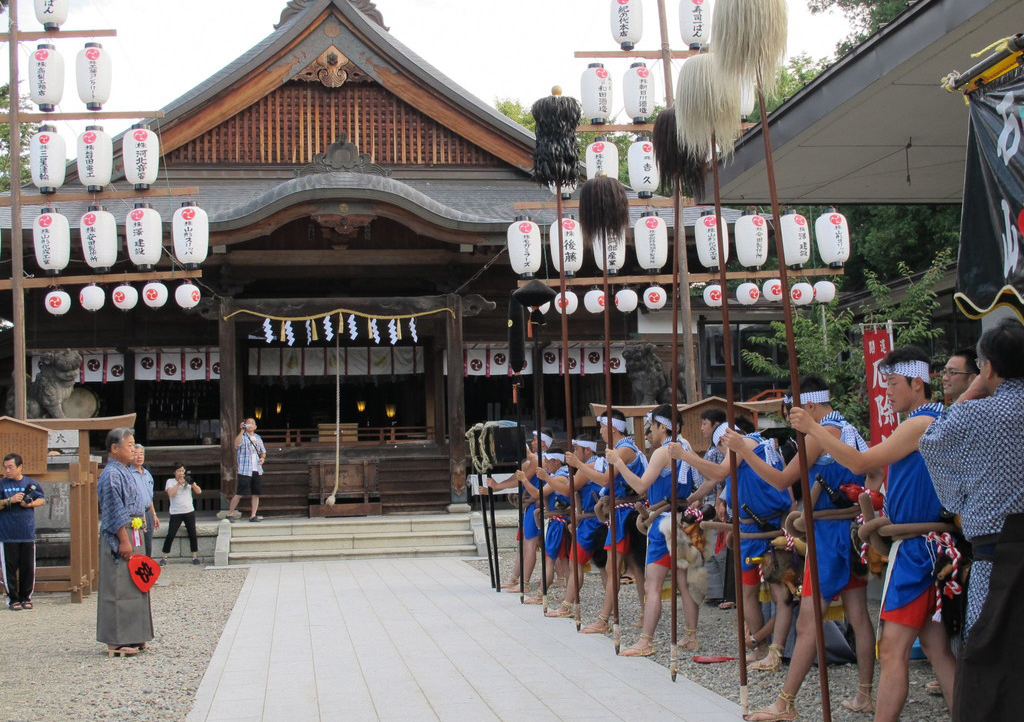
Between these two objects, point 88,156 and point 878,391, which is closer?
point 878,391

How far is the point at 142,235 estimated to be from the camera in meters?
15.0

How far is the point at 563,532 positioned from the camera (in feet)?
31.5

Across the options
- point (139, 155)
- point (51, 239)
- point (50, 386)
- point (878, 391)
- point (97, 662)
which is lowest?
point (97, 662)

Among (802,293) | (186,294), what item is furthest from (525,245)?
(186,294)

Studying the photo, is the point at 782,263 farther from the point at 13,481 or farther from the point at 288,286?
the point at 288,286

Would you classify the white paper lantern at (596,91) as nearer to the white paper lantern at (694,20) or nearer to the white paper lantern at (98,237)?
the white paper lantern at (694,20)

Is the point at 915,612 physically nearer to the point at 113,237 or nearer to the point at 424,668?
the point at 424,668

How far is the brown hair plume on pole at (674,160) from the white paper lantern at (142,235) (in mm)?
10531

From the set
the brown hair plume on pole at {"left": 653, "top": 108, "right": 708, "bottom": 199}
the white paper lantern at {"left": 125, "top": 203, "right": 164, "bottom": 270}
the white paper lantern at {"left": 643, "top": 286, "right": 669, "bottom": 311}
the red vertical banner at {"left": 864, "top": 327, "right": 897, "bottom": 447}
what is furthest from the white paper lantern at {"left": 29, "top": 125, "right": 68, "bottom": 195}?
the red vertical banner at {"left": 864, "top": 327, "right": 897, "bottom": 447}

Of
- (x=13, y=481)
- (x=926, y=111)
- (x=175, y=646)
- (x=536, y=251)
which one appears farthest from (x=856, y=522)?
(x=536, y=251)

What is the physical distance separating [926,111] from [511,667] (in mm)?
5252

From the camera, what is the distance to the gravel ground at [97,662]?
6266 millimetres

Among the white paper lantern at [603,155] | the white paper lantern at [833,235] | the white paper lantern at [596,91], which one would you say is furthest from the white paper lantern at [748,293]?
the white paper lantern at [596,91]

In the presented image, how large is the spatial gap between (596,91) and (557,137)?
620 cm
